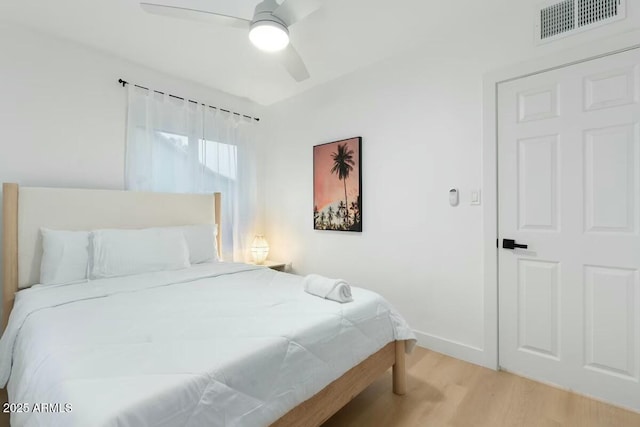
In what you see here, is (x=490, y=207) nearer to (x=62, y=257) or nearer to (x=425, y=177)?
(x=425, y=177)

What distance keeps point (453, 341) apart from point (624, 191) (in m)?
1.49

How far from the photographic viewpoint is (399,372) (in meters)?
1.88

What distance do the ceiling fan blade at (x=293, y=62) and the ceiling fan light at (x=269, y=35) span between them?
0.13 meters

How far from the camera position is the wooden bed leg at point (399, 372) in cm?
186

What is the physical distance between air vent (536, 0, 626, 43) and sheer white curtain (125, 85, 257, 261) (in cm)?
297

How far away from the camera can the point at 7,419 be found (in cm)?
162

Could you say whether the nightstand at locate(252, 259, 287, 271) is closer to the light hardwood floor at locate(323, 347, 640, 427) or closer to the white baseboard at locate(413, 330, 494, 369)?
the white baseboard at locate(413, 330, 494, 369)

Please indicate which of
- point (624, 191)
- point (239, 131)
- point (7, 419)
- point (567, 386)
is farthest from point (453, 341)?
point (239, 131)

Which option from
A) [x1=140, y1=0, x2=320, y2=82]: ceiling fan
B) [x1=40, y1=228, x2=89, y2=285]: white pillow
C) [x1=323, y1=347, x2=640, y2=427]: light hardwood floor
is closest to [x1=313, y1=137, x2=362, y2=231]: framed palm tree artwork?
[x1=140, y1=0, x2=320, y2=82]: ceiling fan

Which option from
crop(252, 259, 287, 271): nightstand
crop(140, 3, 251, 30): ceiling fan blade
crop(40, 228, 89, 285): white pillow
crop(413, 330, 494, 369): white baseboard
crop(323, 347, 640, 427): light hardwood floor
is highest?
crop(140, 3, 251, 30): ceiling fan blade

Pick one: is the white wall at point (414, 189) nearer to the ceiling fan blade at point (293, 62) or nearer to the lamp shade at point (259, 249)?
the lamp shade at point (259, 249)

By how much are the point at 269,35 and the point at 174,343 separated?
5.59ft

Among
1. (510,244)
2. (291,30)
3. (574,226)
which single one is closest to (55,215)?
(291,30)

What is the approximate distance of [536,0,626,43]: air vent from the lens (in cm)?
173
